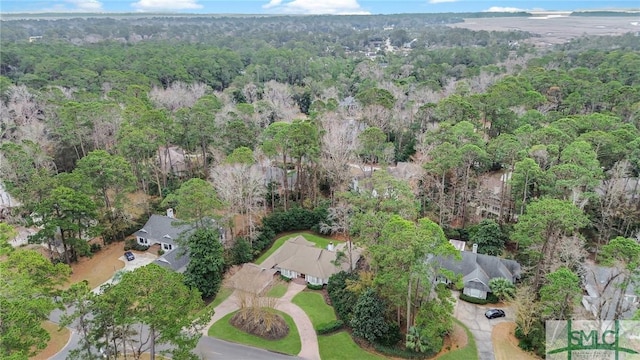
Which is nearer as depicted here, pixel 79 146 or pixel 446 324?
pixel 446 324

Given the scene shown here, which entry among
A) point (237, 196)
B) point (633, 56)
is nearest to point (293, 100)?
point (237, 196)

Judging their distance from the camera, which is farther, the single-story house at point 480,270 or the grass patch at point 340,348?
the single-story house at point 480,270

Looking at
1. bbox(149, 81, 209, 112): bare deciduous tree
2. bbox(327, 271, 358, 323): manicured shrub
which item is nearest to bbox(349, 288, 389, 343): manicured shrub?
bbox(327, 271, 358, 323): manicured shrub

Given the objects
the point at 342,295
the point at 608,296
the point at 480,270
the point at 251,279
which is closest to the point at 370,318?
the point at 342,295

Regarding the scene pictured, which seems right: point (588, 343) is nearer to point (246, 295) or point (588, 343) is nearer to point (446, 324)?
point (446, 324)

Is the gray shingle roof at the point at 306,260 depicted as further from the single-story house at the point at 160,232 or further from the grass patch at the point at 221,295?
the single-story house at the point at 160,232

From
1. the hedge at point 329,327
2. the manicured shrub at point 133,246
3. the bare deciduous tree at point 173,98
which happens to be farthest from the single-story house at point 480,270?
the bare deciduous tree at point 173,98

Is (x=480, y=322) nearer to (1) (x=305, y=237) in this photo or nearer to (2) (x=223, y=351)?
(2) (x=223, y=351)
